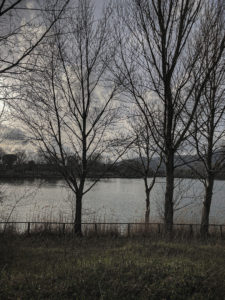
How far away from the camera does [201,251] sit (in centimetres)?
648

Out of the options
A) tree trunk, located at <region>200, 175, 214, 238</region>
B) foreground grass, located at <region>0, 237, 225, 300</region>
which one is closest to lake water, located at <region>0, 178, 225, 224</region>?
tree trunk, located at <region>200, 175, 214, 238</region>

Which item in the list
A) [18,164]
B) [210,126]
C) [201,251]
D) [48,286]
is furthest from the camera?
[18,164]

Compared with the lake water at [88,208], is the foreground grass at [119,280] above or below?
above

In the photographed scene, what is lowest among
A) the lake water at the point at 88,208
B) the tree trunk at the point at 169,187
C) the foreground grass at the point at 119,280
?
the lake water at the point at 88,208

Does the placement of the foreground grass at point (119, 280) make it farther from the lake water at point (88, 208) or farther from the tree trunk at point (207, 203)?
the lake water at point (88, 208)

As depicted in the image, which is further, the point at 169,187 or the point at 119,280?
A: the point at 169,187

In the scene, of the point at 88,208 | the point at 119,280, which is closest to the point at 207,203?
the point at 119,280

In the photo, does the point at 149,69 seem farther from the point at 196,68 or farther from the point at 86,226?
the point at 86,226

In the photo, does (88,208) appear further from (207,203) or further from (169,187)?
(169,187)

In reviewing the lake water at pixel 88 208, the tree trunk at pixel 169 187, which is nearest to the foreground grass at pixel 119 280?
the tree trunk at pixel 169 187

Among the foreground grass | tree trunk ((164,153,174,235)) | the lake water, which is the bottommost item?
the lake water

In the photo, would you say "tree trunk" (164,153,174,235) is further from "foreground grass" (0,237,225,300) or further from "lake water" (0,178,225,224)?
"lake water" (0,178,225,224)

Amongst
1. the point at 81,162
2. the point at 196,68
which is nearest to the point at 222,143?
the point at 196,68

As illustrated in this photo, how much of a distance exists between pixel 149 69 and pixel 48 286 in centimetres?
653
